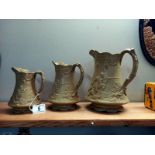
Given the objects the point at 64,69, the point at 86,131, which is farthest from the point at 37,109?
the point at 86,131

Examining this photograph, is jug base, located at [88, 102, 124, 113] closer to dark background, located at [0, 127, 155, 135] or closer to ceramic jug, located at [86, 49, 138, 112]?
ceramic jug, located at [86, 49, 138, 112]

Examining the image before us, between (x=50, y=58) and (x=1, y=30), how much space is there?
0.24 m

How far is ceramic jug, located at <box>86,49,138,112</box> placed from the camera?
Answer: 719 millimetres

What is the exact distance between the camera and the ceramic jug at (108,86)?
2.36 feet

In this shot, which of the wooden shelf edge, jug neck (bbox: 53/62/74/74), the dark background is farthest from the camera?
the dark background

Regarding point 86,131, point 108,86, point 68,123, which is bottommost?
point 86,131

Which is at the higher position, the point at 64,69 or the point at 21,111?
the point at 64,69

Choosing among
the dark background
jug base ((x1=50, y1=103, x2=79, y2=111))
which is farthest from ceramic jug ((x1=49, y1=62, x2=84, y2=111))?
the dark background

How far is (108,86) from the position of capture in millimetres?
730

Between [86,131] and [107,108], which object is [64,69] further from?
[86,131]

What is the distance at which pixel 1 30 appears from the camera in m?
0.91
